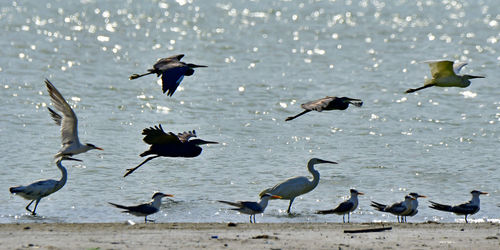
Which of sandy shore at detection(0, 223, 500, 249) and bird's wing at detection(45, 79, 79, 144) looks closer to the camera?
sandy shore at detection(0, 223, 500, 249)

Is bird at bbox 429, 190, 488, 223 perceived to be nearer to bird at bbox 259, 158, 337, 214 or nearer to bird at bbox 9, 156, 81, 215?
bird at bbox 259, 158, 337, 214

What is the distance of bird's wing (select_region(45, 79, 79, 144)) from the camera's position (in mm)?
13414

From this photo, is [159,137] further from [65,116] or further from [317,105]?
[317,105]

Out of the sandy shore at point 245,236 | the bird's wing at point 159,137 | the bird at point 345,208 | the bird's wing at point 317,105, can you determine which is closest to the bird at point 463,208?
the sandy shore at point 245,236

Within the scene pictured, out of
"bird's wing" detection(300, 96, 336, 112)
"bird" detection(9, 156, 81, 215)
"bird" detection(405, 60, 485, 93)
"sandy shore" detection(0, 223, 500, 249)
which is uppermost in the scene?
"bird" detection(405, 60, 485, 93)

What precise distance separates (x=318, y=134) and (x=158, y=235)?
933 cm

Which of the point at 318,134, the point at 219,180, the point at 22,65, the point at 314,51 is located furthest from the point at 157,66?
the point at 314,51

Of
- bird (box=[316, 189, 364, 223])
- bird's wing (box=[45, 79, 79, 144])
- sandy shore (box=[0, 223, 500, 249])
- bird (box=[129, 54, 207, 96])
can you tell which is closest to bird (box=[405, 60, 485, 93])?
bird (box=[316, 189, 364, 223])

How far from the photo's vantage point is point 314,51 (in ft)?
109

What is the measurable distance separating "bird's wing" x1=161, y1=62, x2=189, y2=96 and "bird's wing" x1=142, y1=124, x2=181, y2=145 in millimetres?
1023

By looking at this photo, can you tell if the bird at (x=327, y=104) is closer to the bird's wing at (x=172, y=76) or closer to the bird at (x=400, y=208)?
the bird at (x=400, y=208)

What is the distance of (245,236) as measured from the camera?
11.2 metres

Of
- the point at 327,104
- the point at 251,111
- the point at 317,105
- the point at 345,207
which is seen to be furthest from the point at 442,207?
the point at 251,111

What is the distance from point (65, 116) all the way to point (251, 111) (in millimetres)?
9175
